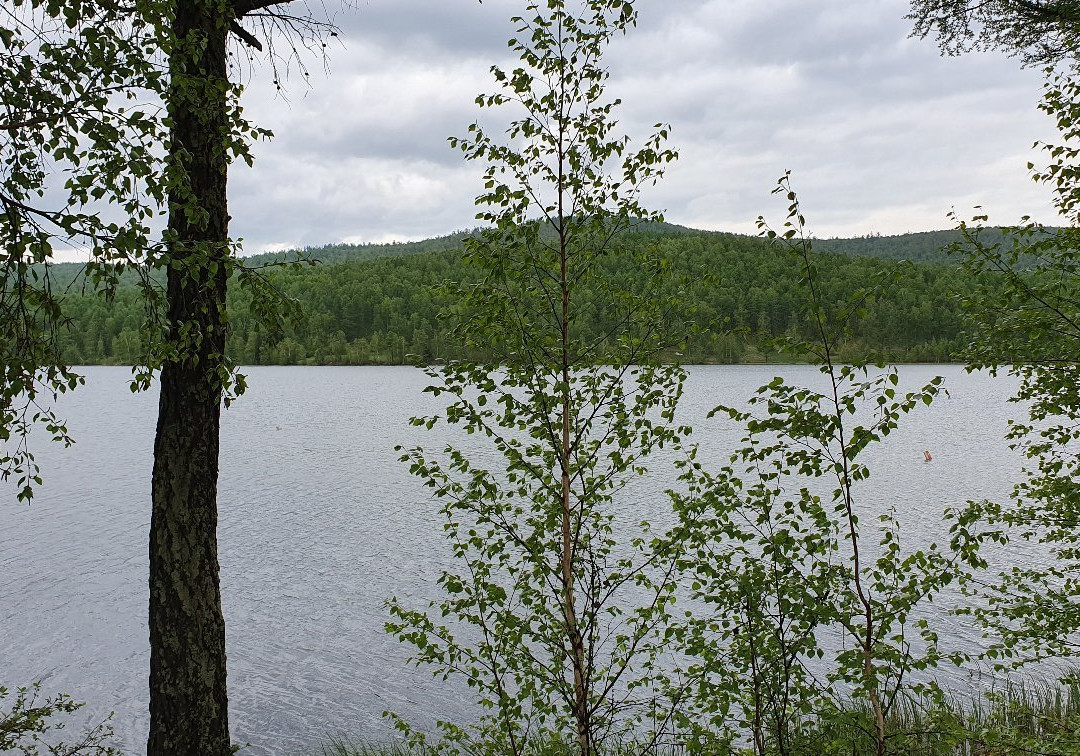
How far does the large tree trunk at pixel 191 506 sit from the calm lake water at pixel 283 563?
17.0ft

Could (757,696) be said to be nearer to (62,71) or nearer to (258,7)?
(62,71)

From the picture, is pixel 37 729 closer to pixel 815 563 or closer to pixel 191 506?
pixel 191 506

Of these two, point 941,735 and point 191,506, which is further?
point 191,506

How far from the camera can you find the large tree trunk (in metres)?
5.84

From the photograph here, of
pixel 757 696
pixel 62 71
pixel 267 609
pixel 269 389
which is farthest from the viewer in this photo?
pixel 269 389

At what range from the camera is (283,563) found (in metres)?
19.5

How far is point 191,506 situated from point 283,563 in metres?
14.5

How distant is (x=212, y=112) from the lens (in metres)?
4.70

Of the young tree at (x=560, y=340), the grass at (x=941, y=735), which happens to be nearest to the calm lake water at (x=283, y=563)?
the grass at (x=941, y=735)

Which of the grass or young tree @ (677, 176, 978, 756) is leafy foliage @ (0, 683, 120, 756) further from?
young tree @ (677, 176, 978, 756)

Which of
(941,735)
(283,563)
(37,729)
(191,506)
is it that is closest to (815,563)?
(941,735)

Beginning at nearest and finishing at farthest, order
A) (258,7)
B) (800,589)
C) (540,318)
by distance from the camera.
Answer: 1. (800,589)
2. (540,318)
3. (258,7)

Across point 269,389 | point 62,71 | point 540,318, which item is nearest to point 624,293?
point 540,318

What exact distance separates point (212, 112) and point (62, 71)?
2.78 ft
